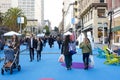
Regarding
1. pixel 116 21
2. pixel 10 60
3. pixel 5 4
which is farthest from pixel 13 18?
pixel 5 4

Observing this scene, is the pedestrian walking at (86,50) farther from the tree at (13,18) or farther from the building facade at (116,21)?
the tree at (13,18)

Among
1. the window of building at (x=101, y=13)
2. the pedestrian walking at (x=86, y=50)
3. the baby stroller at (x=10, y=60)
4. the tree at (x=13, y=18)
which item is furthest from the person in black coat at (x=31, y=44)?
the tree at (x=13, y=18)

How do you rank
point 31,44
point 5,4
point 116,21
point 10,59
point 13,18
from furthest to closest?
1. point 5,4
2. point 13,18
3. point 116,21
4. point 31,44
5. point 10,59

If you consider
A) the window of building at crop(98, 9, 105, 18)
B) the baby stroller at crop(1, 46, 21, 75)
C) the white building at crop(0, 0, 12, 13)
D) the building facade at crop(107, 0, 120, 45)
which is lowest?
the baby stroller at crop(1, 46, 21, 75)

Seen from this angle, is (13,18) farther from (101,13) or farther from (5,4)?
(5,4)

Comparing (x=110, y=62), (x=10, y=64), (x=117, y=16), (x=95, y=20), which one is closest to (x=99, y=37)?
(x=95, y=20)

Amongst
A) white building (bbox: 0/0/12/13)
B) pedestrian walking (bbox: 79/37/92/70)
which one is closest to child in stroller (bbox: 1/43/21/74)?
pedestrian walking (bbox: 79/37/92/70)

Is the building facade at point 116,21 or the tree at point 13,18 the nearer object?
the building facade at point 116,21

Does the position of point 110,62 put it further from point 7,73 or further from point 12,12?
point 12,12

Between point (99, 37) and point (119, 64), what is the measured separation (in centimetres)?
4721

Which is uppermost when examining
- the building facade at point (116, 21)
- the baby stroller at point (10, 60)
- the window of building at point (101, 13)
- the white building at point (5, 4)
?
the white building at point (5, 4)

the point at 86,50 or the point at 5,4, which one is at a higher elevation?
the point at 5,4

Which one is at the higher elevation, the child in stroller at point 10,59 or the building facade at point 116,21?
the building facade at point 116,21

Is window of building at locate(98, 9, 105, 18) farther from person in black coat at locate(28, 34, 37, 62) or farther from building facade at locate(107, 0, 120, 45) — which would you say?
person in black coat at locate(28, 34, 37, 62)
